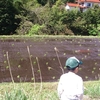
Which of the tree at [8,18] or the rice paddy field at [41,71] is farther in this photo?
the tree at [8,18]

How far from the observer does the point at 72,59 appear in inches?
117

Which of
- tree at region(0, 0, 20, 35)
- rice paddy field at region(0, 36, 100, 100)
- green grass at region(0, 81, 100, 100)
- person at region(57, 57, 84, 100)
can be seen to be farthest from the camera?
tree at region(0, 0, 20, 35)

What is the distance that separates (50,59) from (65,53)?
6.33 ft

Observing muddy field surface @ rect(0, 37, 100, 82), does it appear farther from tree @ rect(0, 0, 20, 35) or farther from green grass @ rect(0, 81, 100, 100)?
tree @ rect(0, 0, 20, 35)

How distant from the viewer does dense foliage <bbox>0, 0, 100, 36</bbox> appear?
2248 cm

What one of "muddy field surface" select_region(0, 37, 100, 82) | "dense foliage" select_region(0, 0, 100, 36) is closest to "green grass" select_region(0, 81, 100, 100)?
"muddy field surface" select_region(0, 37, 100, 82)

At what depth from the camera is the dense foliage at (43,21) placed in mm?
22484

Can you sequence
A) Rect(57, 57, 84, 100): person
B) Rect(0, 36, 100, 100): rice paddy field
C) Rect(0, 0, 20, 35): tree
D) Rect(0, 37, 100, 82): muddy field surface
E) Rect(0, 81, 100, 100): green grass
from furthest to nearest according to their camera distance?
Rect(0, 0, 20, 35): tree, Rect(0, 37, 100, 82): muddy field surface, Rect(0, 36, 100, 100): rice paddy field, Rect(0, 81, 100, 100): green grass, Rect(57, 57, 84, 100): person

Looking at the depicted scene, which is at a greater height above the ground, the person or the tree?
the person

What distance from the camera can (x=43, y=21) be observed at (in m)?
23.9

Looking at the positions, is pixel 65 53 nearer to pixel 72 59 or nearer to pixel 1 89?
pixel 1 89

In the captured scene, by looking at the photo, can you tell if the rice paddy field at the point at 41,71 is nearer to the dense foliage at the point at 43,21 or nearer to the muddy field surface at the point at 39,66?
the muddy field surface at the point at 39,66

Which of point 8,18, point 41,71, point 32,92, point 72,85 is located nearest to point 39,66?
point 41,71

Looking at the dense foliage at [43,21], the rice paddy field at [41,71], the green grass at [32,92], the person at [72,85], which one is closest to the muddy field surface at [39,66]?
the rice paddy field at [41,71]
